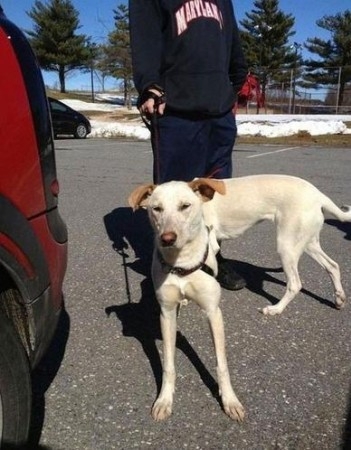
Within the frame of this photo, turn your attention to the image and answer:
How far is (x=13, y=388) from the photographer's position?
180cm

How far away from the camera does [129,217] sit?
20.5 ft

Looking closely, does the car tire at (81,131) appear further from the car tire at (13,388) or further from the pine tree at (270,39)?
the pine tree at (270,39)

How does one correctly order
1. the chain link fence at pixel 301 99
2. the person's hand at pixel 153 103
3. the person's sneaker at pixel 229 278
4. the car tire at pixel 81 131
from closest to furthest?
the person's hand at pixel 153 103, the person's sneaker at pixel 229 278, the car tire at pixel 81 131, the chain link fence at pixel 301 99

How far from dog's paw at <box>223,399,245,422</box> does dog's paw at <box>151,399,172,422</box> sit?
0.85 feet

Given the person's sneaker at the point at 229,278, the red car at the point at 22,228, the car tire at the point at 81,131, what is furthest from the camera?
the car tire at the point at 81,131

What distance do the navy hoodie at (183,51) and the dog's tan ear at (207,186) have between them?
0.89 meters

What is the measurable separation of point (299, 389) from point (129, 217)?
13.0 feet

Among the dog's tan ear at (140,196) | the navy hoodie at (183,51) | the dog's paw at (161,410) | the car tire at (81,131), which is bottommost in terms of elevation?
the car tire at (81,131)

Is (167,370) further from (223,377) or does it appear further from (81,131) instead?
(81,131)

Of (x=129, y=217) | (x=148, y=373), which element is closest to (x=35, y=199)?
(x=148, y=373)

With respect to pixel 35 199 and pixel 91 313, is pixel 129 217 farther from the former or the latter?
pixel 35 199

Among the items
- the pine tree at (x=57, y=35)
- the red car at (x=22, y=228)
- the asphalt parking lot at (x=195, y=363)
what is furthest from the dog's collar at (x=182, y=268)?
the pine tree at (x=57, y=35)

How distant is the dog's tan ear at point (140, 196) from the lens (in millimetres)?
2660

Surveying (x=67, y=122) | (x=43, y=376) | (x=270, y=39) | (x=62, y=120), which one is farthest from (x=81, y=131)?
(x=270, y=39)
